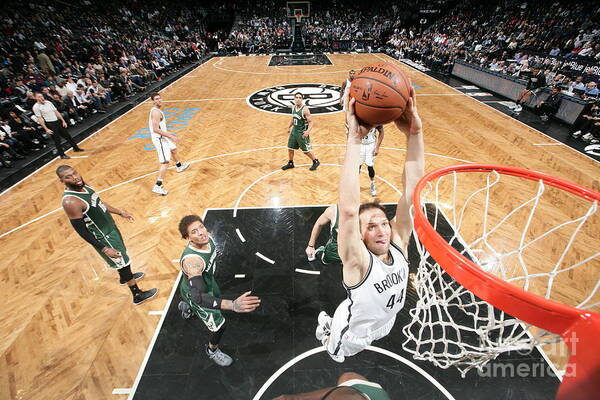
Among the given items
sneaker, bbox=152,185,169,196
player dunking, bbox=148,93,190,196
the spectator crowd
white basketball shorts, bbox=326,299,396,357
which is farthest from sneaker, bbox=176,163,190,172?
white basketball shorts, bbox=326,299,396,357

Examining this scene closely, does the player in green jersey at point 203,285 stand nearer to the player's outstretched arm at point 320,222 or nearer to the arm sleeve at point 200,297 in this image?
the arm sleeve at point 200,297

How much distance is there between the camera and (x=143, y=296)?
3.81 m

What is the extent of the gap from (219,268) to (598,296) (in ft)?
16.6

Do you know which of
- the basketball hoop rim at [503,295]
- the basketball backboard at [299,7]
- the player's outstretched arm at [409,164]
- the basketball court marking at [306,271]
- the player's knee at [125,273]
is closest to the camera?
the basketball hoop rim at [503,295]

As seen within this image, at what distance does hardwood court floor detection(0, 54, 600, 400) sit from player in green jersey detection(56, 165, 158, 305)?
691 millimetres

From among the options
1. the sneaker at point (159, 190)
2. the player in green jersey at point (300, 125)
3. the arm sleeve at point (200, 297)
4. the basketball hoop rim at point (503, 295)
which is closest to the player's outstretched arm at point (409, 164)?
the basketball hoop rim at point (503, 295)

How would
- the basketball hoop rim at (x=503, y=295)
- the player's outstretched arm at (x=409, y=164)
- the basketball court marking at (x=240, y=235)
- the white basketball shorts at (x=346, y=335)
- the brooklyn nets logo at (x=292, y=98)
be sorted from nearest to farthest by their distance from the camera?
the basketball hoop rim at (x=503, y=295) → the player's outstretched arm at (x=409, y=164) → the white basketball shorts at (x=346, y=335) → the basketball court marking at (x=240, y=235) → the brooklyn nets logo at (x=292, y=98)

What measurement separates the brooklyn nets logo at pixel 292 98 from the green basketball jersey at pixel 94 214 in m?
7.91

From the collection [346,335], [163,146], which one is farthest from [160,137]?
[346,335]

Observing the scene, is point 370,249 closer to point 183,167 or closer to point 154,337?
point 154,337

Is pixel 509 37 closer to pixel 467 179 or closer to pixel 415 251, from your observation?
pixel 467 179

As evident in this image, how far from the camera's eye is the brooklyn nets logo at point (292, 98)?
1080 cm

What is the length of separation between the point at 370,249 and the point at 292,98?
36.5ft

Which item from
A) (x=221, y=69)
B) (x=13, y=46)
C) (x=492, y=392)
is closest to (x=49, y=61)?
(x=13, y=46)
